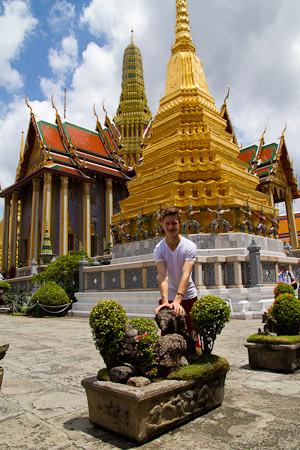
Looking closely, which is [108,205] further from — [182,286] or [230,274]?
[182,286]

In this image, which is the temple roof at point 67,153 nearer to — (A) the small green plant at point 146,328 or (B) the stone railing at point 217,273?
(B) the stone railing at point 217,273

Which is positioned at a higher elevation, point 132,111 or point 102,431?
point 132,111

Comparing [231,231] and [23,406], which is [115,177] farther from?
[23,406]

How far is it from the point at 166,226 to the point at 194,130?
1240 cm

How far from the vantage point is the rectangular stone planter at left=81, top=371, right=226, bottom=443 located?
2148 mm

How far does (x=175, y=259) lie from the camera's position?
2.91m

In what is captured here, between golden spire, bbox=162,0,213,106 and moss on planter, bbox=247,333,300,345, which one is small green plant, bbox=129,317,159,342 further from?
golden spire, bbox=162,0,213,106

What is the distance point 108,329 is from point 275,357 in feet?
7.15

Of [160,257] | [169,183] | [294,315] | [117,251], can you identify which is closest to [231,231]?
[169,183]

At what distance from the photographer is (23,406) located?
2840 millimetres

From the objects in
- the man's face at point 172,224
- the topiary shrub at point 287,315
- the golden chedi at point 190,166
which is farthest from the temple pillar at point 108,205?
the man's face at point 172,224

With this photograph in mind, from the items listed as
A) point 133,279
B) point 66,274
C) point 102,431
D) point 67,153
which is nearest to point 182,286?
point 102,431

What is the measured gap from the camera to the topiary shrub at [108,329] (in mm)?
2480

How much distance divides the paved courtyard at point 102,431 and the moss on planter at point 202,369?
0.30 meters
